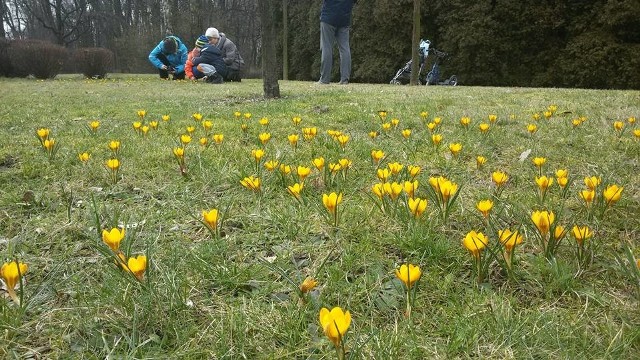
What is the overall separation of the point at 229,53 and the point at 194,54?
110 cm

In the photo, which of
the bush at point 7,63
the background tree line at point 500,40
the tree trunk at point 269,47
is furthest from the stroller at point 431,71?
the bush at point 7,63

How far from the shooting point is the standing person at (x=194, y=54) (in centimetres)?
1409

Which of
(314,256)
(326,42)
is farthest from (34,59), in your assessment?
A: (314,256)

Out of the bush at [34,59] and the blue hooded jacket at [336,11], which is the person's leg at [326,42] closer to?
the blue hooded jacket at [336,11]

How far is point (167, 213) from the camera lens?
7.49 ft

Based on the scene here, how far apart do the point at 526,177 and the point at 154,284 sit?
221 cm

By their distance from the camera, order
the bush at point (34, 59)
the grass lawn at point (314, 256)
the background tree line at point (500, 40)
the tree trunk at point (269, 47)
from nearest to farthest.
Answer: the grass lawn at point (314, 256) < the tree trunk at point (269, 47) < the background tree line at point (500, 40) < the bush at point (34, 59)

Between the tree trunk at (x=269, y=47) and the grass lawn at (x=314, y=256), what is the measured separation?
13.0 feet

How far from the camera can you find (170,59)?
631 inches

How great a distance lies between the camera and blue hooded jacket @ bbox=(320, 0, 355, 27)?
404 inches

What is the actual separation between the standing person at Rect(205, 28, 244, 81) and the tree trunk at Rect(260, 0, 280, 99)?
7204 mm

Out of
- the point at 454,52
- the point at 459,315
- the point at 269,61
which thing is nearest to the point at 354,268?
the point at 459,315

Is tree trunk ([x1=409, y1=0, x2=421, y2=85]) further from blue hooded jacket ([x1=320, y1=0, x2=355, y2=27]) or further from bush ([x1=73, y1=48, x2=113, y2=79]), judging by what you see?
bush ([x1=73, y1=48, x2=113, y2=79])

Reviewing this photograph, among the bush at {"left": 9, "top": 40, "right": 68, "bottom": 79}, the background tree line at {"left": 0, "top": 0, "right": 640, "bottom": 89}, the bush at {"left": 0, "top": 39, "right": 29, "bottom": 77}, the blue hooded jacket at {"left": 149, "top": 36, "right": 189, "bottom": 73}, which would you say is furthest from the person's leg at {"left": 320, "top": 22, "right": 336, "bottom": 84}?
the bush at {"left": 0, "top": 39, "right": 29, "bottom": 77}
